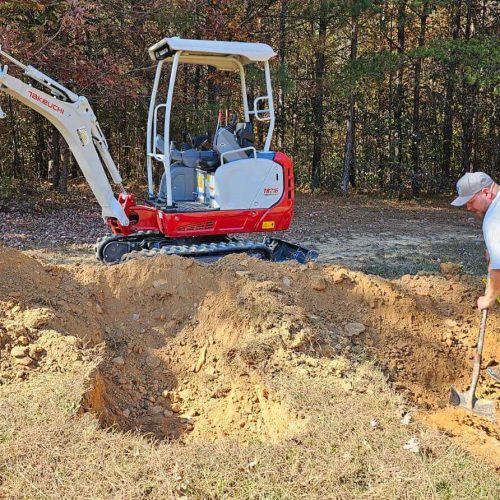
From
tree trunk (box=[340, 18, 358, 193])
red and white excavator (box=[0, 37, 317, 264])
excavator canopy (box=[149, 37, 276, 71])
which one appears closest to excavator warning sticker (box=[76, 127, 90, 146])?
red and white excavator (box=[0, 37, 317, 264])

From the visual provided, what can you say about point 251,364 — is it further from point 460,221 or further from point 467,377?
point 460,221

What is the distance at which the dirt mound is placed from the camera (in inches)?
160

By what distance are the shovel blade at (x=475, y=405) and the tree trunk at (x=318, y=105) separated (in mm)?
10635

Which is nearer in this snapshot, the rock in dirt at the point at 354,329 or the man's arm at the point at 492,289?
the man's arm at the point at 492,289

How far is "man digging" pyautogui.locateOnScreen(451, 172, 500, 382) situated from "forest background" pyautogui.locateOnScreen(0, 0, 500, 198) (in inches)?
327

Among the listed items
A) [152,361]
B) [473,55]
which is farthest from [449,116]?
[152,361]

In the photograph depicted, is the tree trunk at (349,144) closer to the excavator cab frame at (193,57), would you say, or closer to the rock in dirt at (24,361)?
the excavator cab frame at (193,57)

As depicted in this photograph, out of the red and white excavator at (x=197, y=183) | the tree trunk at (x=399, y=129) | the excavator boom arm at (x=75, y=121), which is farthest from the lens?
the tree trunk at (x=399, y=129)

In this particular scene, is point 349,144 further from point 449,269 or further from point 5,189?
point 449,269

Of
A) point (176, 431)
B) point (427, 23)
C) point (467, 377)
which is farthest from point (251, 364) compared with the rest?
point (427, 23)

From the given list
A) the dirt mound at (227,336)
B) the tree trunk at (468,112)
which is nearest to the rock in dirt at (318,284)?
the dirt mound at (227,336)

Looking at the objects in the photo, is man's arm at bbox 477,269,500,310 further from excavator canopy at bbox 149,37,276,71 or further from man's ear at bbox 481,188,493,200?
excavator canopy at bbox 149,37,276,71

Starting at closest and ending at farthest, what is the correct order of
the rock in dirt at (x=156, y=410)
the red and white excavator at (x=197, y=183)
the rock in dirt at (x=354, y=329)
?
the rock in dirt at (x=156, y=410)
the rock in dirt at (x=354, y=329)
the red and white excavator at (x=197, y=183)

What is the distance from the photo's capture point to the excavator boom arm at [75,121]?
6.11 meters
